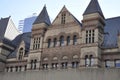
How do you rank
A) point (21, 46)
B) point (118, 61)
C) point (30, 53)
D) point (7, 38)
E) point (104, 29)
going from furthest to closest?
point (7, 38), point (21, 46), point (30, 53), point (104, 29), point (118, 61)

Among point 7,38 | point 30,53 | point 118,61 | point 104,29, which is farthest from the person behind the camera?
point 7,38

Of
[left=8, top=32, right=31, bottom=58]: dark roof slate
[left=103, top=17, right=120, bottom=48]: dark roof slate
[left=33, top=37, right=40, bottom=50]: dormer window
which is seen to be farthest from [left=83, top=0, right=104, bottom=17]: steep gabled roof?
[left=8, top=32, right=31, bottom=58]: dark roof slate

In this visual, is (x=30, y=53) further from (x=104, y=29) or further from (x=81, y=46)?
(x=104, y=29)

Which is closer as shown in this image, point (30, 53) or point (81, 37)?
point (81, 37)

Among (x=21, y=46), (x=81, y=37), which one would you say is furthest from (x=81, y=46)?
(x=21, y=46)

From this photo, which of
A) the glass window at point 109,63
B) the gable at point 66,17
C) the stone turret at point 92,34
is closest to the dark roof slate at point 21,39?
the gable at point 66,17

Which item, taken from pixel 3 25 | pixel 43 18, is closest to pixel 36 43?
pixel 43 18

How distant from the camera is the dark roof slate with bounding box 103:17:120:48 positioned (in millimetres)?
31659

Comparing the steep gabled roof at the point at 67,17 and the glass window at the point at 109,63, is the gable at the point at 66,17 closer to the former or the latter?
the steep gabled roof at the point at 67,17

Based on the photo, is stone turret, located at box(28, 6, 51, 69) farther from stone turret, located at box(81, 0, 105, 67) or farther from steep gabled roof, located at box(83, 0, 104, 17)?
steep gabled roof, located at box(83, 0, 104, 17)

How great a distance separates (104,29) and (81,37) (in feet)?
13.5

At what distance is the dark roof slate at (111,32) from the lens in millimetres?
31659

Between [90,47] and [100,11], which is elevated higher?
[100,11]

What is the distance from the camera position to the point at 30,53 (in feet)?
121
